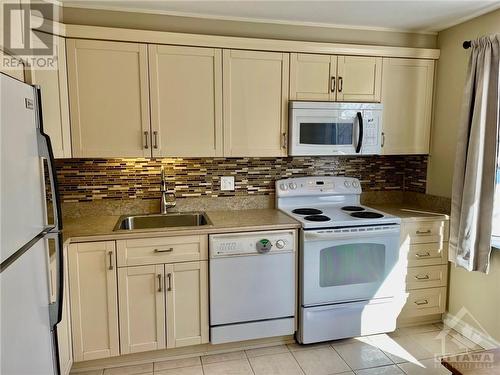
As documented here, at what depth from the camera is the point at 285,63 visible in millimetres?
2688

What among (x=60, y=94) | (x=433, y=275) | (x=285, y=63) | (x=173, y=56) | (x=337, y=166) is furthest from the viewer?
(x=337, y=166)

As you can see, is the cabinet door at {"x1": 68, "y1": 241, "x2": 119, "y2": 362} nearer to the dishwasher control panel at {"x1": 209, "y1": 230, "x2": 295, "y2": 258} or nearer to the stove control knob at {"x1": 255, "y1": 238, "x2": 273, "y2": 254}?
the dishwasher control panel at {"x1": 209, "y1": 230, "x2": 295, "y2": 258}

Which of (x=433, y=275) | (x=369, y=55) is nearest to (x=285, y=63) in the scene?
(x=369, y=55)

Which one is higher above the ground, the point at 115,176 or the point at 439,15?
the point at 439,15

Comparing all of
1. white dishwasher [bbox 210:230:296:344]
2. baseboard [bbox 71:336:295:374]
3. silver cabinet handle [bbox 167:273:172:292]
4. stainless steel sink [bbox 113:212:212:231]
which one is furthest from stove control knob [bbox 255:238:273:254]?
baseboard [bbox 71:336:295:374]

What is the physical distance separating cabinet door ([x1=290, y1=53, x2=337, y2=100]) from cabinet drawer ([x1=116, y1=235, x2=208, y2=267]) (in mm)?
1298

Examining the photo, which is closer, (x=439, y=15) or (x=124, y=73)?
(x=124, y=73)

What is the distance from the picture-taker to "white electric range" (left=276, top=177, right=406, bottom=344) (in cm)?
255

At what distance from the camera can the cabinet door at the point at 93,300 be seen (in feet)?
7.33

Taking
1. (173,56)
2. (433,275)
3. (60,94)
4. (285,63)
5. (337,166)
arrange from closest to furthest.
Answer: (60,94), (173,56), (285,63), (433,275), (337,166)

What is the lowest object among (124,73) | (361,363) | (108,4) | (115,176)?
(361,363)

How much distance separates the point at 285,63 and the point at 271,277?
155 cm

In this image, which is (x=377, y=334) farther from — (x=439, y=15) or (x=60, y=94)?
(x=60, y=94)

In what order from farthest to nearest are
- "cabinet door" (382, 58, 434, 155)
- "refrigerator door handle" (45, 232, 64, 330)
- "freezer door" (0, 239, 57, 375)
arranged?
"cabinet door" (382, 58, 434, 155) → "refrigerator door handle" (45, 232, 64, 330) → "freezer door" (0, 239, 57, 375)
